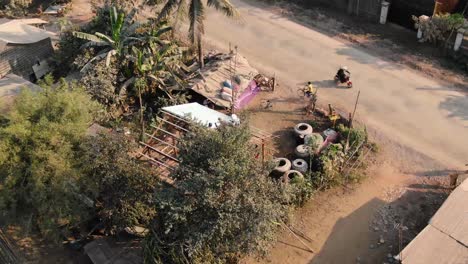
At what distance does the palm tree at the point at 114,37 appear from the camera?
73.5 ft

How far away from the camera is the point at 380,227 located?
17.5 metres

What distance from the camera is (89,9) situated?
32.2 m

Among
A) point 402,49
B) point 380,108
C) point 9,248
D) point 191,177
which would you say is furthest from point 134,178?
point 402,49

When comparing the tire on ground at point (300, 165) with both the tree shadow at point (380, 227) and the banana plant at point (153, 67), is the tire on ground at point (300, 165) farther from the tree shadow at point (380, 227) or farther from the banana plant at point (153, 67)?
the banana plant at point (153, 67)

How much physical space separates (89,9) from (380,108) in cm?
2215

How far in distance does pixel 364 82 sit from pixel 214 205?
1459cm

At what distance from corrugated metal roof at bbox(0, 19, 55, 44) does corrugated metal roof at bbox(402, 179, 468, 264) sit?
22.1m

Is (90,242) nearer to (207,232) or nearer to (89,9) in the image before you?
(207,232)

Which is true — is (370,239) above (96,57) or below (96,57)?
below

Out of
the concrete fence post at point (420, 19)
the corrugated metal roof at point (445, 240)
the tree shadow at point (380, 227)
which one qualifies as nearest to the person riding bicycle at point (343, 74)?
the concrete fence post at point (420, 19)

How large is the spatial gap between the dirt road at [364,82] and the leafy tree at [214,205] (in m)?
9.55

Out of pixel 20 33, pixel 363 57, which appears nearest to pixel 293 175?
pixel 363 57

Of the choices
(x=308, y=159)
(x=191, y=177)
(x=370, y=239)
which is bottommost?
(x=370, y=239)

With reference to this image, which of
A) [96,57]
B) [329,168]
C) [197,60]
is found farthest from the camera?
[197,60]
